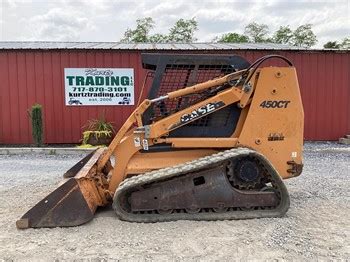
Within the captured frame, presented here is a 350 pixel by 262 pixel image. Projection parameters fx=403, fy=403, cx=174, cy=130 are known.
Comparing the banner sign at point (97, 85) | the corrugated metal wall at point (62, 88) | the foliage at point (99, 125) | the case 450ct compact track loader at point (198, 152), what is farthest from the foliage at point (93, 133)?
the case 450ct compact track loader at point (198, 152)

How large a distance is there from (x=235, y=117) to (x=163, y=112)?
0.93 m

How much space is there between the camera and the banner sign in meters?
12.5

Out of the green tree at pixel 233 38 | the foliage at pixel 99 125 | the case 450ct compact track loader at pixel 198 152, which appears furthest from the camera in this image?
the green tree at pixel 233 38

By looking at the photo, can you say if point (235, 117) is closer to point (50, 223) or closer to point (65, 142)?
point (50, 223)

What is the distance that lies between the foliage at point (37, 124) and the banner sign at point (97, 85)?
1.13m

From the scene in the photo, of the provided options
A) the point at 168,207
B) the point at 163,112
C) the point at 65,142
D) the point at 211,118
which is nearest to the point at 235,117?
the point at 211,118

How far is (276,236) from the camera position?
4277 mm

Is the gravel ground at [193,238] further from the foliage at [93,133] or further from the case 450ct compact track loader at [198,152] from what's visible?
the foliage at [93,133]

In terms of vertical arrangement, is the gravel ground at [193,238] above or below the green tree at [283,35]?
below

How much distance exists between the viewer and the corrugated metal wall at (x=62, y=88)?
40.8 feet

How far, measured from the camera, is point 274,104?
16.6 ft

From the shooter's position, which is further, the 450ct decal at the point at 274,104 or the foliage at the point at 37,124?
the foliage at the point at 37,124

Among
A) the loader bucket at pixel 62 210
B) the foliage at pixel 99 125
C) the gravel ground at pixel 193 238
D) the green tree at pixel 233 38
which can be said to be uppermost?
the green tree at pixel 233 38

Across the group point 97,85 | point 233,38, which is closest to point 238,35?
point 233,38
